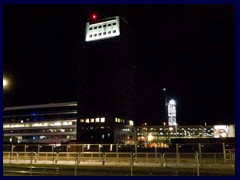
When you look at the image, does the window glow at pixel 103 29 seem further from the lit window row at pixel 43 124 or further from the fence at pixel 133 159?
the fence at pixel 133 159

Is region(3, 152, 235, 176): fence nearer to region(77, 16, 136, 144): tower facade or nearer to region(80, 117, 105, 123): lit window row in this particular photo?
region(77, 16, 136, 144): tower facade

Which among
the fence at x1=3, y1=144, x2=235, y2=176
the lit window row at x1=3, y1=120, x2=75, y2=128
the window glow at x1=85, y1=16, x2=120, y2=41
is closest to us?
the fence at x1=3, y1=144, x2=235, y2=176

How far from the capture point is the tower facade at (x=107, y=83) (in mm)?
116250

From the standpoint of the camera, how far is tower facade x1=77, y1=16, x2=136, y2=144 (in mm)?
116250

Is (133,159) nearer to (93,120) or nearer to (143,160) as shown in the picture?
(143,160)

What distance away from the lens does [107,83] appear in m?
125

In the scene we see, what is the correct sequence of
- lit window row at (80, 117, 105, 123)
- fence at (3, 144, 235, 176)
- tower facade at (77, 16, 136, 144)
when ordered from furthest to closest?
1. lit window row at (80, 117, 105, 123)
2. tower facade at (77, 16, 136, 144)
3. fence at (3, 144, 235, 176)

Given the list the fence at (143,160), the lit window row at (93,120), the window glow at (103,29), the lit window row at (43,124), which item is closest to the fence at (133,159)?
the fence at (143,160)

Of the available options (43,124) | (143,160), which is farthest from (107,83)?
(143,160)

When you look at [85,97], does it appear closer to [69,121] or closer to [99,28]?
[69,121]

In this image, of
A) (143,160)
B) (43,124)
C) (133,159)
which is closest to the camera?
(133,159)

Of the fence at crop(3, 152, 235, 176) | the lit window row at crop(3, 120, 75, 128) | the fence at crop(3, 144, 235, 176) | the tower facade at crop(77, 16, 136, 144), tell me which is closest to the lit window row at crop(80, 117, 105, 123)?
the tower facade at crop(77, 16, 136, 144)

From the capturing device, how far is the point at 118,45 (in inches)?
5094

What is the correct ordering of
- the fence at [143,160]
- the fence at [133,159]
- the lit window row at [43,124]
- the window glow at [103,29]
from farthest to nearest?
the window glow at [103,29]
the lit window row at [43,124]
the fence at [133,159]
the fence at [143,160]
